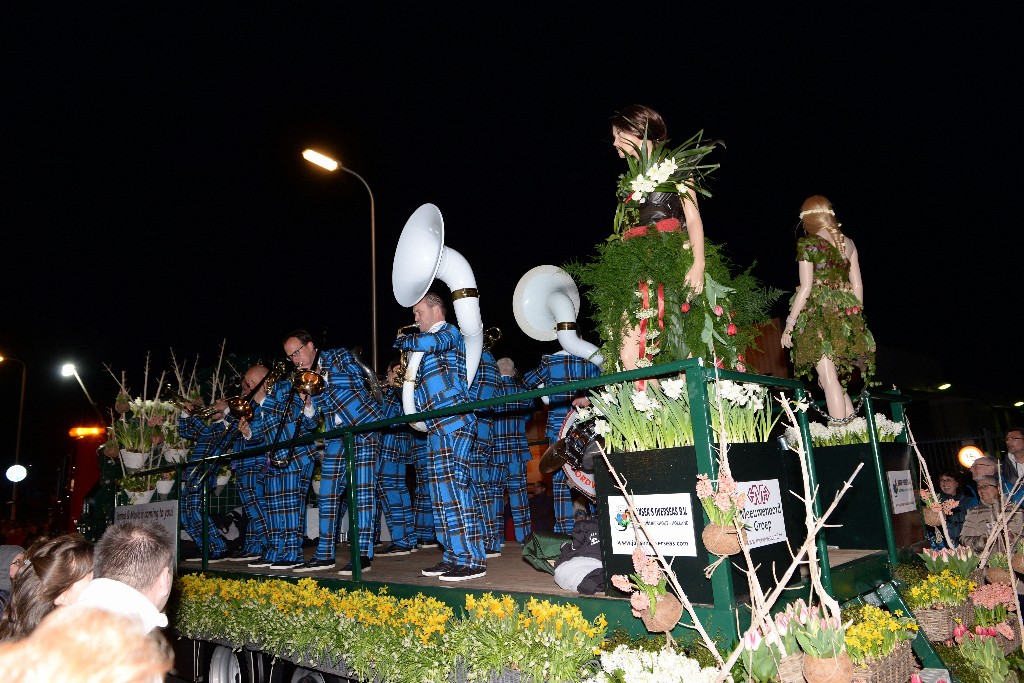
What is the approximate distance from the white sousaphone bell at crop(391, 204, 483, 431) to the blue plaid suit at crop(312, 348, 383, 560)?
1097 millimetres

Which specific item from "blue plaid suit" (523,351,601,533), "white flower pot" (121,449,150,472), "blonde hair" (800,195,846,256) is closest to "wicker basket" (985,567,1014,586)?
"blonde hair" (800,195,846,256)

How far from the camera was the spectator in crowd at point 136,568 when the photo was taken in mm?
2578

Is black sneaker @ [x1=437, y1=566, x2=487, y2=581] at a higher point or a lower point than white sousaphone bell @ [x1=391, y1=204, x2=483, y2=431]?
lower

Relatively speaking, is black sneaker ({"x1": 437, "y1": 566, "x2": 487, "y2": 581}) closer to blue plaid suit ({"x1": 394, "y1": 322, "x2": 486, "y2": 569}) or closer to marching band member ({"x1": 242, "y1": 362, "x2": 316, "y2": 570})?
blue plaid suit ({"x1": 394, "y1": 322, "x2": 486, "y2": 569})

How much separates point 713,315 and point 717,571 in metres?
1.43

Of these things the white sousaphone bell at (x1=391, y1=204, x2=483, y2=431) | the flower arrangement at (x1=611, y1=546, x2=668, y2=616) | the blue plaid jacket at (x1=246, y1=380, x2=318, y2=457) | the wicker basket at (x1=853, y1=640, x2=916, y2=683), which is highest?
the white sousaphone bell at (x1=391, y1=204, x2=483, y2=431)

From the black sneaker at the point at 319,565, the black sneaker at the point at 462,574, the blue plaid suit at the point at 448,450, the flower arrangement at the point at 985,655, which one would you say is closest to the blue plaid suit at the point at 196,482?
the black sneaker at the point at 319,565

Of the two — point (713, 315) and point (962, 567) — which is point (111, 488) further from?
point (962, 567)

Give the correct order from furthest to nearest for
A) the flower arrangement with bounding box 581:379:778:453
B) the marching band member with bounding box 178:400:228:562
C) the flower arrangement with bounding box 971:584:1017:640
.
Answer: the marching band member with bounding box 178:400:228:562, the flower arrangement with bounding box 971:584:1017:640, the flower arrangement with bounding box 581:379:778:453

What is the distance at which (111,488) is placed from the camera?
9.97 meters

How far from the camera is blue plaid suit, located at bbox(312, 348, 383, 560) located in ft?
21.1

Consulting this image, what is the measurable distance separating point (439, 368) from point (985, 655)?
3883 mm

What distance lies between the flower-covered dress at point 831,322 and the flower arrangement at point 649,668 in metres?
3.17

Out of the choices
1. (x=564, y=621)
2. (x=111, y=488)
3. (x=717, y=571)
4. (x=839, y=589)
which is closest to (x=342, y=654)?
(x=564, y=621)
